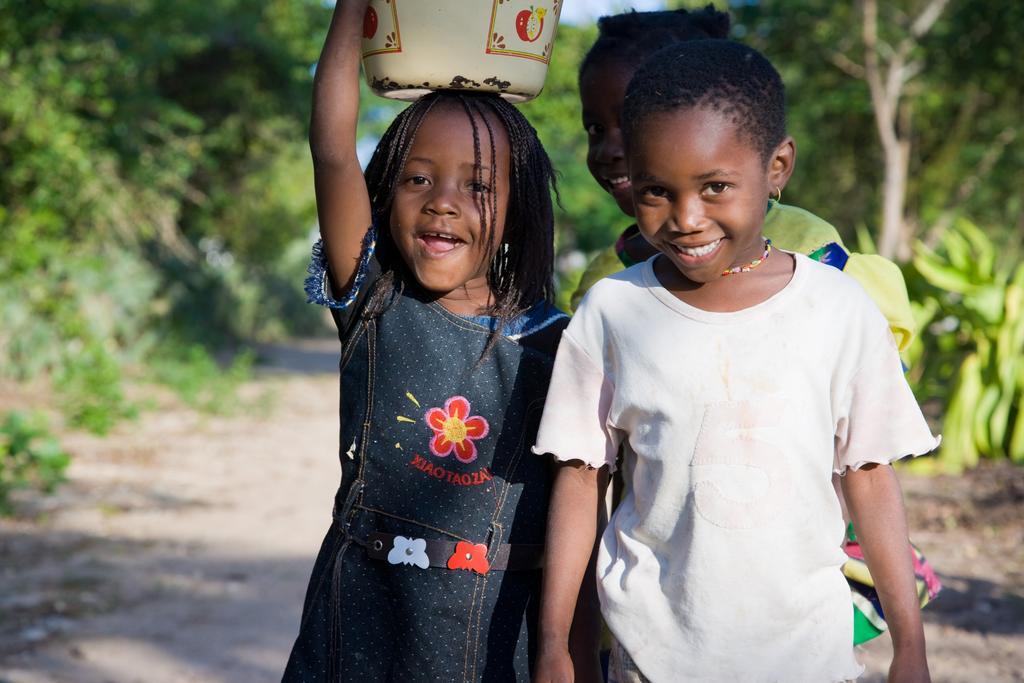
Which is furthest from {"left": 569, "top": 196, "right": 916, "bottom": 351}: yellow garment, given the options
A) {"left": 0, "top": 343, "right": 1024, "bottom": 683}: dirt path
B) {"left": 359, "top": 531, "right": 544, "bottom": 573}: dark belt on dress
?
{"left": 0, "top": 343, "right": 1024, "bottom": 683}: dirt path

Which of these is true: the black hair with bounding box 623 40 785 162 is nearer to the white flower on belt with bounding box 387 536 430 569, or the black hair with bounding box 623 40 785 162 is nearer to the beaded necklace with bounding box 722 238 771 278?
the beaded necklace with bounding box 722 238 771 278

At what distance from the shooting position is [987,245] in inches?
273

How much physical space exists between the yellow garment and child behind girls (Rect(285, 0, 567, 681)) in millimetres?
447

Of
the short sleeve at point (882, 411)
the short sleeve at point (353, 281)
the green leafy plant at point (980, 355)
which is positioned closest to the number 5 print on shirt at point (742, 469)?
the short sleeve at point (882, 411)

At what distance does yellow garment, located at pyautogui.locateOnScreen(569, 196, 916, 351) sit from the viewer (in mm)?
1787

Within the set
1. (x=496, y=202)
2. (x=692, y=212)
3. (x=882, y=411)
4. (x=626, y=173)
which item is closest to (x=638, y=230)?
(x=626, y=173)

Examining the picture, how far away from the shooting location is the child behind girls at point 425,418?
5.71ft

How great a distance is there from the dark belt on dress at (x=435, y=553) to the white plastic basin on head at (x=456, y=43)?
0.73 m

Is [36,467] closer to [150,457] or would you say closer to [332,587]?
[150,457]

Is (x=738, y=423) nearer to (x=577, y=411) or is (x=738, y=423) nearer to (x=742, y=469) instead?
(x=742, y=469)

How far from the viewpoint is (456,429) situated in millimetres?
1779

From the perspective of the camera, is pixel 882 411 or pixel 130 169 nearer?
pixel 882 411

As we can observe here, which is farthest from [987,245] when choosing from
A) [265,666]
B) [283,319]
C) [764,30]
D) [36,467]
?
[283,319]

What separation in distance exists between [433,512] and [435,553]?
0.06 m
